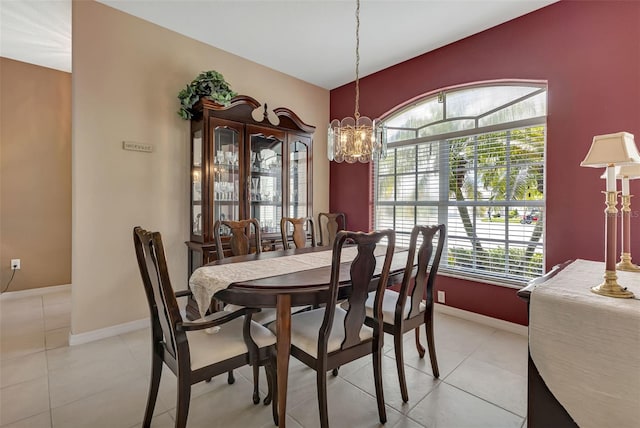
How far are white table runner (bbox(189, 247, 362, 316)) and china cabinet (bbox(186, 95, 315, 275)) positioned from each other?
1.05 meters

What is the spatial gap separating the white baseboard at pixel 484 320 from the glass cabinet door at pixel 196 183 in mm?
2767

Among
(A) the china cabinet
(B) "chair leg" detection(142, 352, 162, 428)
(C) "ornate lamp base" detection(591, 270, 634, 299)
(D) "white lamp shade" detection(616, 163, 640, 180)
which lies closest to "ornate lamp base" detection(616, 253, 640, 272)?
(D) "white lamp shade" detection(616, 163, 640, 180)

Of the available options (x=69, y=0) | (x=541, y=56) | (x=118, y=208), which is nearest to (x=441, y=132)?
(x=541, y=56)

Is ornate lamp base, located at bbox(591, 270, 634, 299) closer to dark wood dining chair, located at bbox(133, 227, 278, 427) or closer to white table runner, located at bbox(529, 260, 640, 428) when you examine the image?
white table runner, located at bbox(529, 260, 640, 428)

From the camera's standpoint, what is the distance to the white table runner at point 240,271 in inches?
64.6

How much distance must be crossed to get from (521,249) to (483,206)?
53 cm

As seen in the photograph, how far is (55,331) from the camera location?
276 centimetres

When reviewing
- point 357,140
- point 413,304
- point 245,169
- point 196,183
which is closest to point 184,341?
point 413,304

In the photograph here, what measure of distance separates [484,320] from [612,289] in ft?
6.39

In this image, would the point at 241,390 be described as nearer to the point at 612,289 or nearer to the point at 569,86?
the point at 612,289

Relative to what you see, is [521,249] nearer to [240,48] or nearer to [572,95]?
[572,95]

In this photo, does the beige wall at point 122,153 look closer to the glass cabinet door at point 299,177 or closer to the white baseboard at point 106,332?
the white baseboard at point 106,332

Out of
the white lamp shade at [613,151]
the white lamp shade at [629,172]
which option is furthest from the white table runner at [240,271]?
the white lamp shade at [629,172]

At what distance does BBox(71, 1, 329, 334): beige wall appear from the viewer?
2539 millimetres
